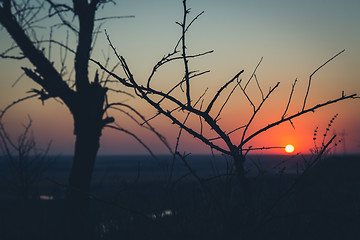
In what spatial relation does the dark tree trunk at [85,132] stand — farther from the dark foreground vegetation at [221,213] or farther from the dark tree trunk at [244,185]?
the dark tree trunk at [244,185]

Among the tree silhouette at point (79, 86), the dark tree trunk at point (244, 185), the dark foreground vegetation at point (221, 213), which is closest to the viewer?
the dark tree trunk at point (244, 185)

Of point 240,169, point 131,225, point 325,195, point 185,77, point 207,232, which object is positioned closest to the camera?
point 185,77

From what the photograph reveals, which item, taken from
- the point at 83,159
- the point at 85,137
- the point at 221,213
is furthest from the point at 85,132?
the point at 221,213

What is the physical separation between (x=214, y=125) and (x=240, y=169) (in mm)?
299

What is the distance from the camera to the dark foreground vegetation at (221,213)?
91.5 inches

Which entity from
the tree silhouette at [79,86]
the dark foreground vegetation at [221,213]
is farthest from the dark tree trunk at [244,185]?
the tree silhouette at [79,86]

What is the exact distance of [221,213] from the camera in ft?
7.67

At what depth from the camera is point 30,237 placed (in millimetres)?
5703

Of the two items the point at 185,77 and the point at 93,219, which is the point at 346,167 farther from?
the point at 185,77

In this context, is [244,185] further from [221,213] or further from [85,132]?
[85,132]

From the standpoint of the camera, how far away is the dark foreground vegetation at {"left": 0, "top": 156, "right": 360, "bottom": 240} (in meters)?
2.32

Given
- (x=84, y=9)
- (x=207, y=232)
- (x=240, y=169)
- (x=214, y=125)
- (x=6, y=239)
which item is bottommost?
(x=6, y=239)

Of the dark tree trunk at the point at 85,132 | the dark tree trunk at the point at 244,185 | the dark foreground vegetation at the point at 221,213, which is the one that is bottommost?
the dark foreground vegetation at the point at 221,213

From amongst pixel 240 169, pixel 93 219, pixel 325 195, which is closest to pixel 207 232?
pixel 240 169
